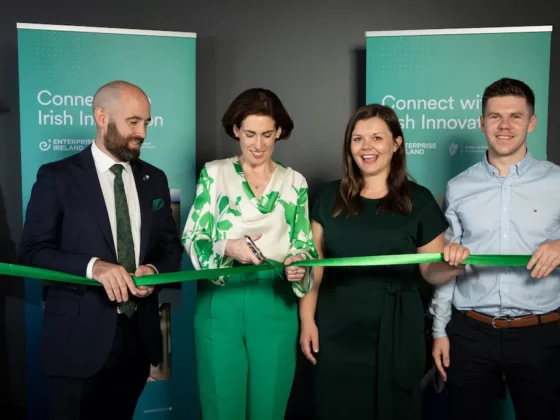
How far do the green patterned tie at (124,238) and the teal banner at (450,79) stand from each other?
6.93 ft

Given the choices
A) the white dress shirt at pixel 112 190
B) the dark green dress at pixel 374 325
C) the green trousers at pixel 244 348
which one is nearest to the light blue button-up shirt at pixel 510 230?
the dark green dress at pixel 374 325

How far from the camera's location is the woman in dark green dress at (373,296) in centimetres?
284

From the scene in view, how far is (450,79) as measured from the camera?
404 centimetres

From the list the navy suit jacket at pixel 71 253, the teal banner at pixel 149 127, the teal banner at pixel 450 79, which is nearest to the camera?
the navy suit jacket at pixel 71 253

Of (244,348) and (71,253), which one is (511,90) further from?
(71,253)

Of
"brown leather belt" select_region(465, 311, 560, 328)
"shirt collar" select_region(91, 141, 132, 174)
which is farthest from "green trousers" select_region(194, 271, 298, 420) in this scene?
"brown leather belt" select_region(465, 311, 560, 328)

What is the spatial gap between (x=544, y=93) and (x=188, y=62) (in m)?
2.46

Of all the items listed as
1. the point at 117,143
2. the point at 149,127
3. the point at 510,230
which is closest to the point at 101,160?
the point at 117,143

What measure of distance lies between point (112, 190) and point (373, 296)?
1352 mm

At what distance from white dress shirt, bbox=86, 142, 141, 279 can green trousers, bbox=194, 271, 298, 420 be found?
457 millimetres

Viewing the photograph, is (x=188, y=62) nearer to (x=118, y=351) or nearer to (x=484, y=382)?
(x=118, y=351)

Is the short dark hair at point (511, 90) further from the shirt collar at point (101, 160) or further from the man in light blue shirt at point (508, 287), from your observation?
the shirt collar at point (101, 160)

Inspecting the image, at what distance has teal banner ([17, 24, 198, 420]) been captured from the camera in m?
3.80

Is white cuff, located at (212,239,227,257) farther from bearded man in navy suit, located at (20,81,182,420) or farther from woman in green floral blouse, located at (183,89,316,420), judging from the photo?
bearded man in navy suit, located at (20,81,182,420)
